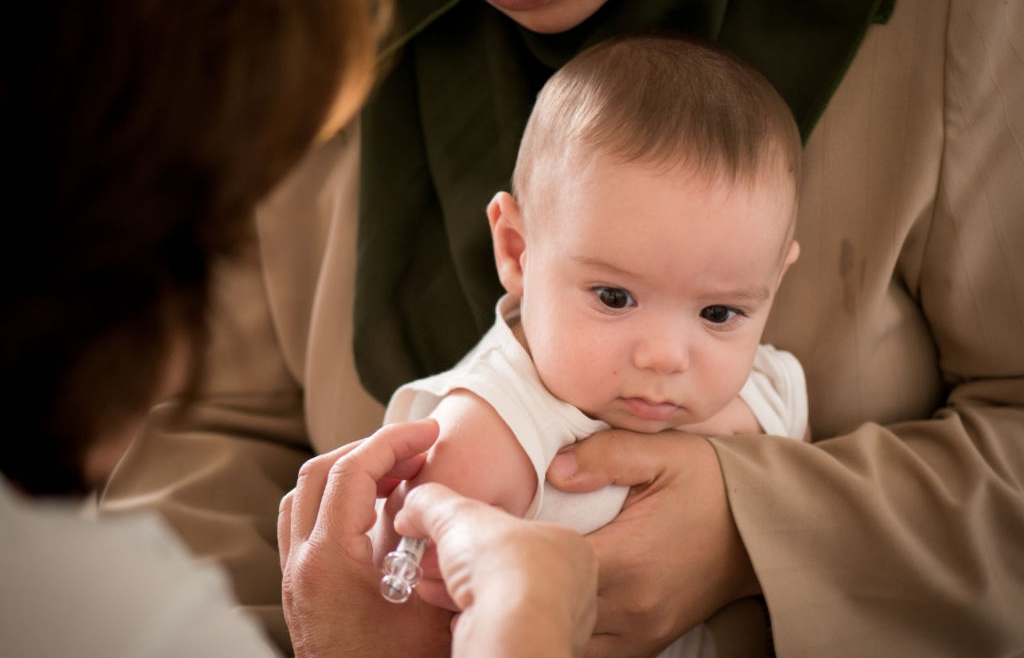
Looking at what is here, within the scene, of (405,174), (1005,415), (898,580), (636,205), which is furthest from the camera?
(405,174)

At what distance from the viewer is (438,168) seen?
1.59 metres

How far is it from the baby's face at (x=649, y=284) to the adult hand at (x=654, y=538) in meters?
0.06

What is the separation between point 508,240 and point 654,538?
1.51 ft

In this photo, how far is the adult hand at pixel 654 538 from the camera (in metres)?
1.26

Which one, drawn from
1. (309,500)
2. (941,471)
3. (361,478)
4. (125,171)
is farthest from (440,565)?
(941,471)

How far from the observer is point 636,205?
47.4 inches

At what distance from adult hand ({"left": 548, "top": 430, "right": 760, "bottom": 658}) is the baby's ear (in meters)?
0.26

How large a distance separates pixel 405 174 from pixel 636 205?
0.53 metres

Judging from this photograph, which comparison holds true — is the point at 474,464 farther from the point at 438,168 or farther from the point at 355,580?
the point at 438,168

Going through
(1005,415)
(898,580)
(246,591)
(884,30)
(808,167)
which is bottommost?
(246,591)

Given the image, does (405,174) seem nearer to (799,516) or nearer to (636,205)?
(636,205)

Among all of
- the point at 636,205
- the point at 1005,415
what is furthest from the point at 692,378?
the point at 1005,415

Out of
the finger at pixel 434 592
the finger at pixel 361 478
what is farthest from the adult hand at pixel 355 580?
the finger at pixel 434 592

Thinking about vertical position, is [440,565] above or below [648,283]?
below
